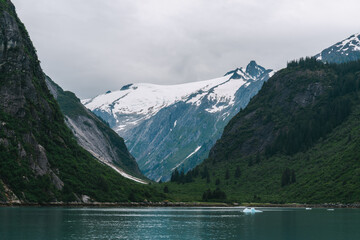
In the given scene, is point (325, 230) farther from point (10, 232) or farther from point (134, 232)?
point (10, 232)

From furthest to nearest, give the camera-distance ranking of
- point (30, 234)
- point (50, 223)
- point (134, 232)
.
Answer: point (50, 223) < point (134, 232) < point (30, 234)

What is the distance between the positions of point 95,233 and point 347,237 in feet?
179

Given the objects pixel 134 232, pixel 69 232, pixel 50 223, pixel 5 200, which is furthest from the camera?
pixel 5 200

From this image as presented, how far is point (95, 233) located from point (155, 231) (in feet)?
51.0

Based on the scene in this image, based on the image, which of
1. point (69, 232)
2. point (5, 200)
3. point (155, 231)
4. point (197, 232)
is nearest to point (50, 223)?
point (69, 232)

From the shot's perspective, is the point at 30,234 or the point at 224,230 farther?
the point at 224,230

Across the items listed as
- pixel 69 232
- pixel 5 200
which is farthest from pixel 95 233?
pixel 5 200

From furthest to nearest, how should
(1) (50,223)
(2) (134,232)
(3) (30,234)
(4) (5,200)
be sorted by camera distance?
1. (4) (5,200)
2. (1) (50,223)
3. (2) (134,232)
4. (3) (30,234)

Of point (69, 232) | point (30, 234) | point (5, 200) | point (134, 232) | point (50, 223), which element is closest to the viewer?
point (30, 234)

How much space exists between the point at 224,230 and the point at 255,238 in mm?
18135

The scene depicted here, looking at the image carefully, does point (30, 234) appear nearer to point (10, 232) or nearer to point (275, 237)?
point (10, 232)

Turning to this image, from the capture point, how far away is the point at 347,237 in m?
100

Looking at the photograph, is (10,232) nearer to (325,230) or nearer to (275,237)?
(275,237)

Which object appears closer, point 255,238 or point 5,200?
point 255,238
